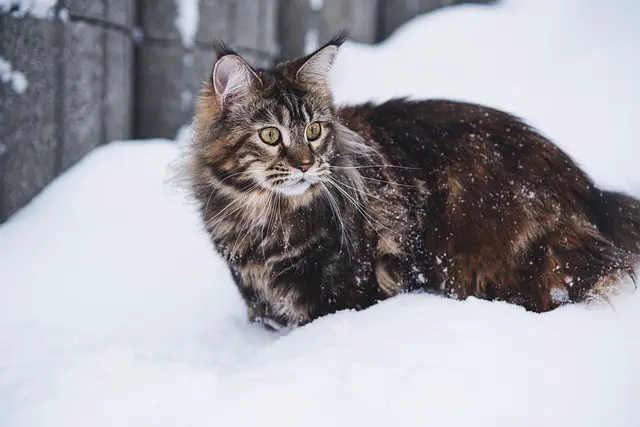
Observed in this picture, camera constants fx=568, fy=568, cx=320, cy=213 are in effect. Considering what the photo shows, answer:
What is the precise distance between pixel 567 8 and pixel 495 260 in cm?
327

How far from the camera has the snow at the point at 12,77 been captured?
8.76ft

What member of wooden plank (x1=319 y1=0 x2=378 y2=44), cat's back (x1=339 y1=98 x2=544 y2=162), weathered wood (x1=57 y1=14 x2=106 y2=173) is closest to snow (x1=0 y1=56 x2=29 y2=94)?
weathered wood (x1=57 y1=14 x2=106 y2=173)

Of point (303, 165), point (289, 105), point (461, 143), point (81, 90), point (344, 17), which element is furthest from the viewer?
point (344, 17)

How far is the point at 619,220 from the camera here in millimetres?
2062

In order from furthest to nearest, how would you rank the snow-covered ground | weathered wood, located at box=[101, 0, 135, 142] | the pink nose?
weathered wood, located at box=[101, 0, 135, 142] → the pink nose → the snow-covered ground

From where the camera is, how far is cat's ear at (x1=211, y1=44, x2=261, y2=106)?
1.93 metres

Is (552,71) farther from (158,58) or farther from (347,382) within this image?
(347,382)

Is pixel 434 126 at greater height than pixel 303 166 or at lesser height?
greater

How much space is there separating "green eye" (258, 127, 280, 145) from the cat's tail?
117cm

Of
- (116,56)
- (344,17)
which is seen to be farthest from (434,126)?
(344,17)

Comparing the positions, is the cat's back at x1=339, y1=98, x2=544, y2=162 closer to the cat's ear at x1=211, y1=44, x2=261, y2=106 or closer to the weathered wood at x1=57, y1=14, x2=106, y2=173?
the cat's ear at x1=211, y1=44, x2=261, y2=106

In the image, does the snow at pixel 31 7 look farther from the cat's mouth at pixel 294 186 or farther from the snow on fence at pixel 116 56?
the cat's mouth at pixel 294 186

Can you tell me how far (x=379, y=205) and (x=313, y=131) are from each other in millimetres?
371

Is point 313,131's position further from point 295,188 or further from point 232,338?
point 232,338
